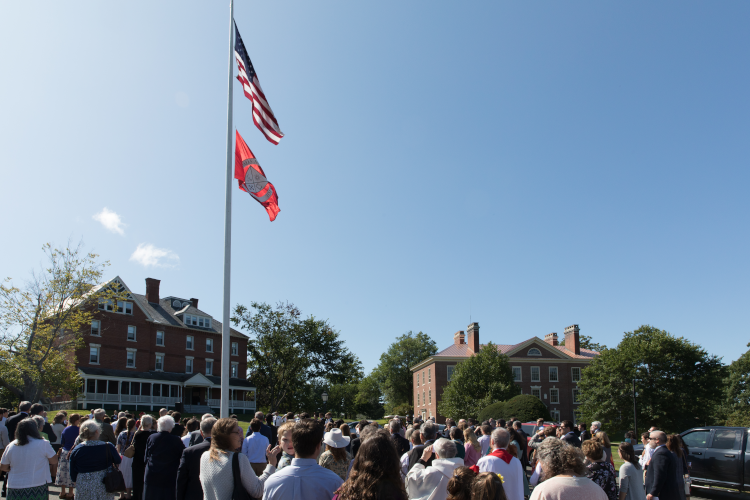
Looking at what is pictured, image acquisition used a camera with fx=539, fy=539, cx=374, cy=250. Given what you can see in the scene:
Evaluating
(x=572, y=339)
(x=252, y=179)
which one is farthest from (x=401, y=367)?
(x=252, y=179)

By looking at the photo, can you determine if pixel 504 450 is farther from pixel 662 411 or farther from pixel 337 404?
pixel 337 404

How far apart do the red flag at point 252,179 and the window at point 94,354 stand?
40.9 meters

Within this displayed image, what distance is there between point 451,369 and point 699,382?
2800cm

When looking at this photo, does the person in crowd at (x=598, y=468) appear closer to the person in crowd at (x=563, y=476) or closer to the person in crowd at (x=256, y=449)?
the person in crowd at (x=563, y=476)

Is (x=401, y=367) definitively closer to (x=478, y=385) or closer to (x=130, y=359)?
(x=478, y=385)

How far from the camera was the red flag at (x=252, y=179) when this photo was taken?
553 inches

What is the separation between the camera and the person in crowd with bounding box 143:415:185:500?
7.24 m

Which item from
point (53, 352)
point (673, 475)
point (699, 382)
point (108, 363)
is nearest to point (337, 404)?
point (108, 363)

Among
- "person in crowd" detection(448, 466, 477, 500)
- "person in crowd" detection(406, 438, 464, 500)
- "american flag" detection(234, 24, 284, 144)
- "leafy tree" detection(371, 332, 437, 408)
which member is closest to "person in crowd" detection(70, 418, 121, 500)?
"person in crowd" detection(406, 438, 464, 500)

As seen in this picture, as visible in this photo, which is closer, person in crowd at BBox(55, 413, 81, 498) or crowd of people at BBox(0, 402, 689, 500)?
crowd of people at BBox(0, 402, 689, 500)

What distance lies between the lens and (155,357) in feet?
174

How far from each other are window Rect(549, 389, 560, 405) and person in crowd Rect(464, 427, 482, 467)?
66.0 meters

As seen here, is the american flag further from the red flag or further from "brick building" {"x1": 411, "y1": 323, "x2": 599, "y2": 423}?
"brick building" {"x1": 411, "y1": 323, "x2": 599, "y2": 423}

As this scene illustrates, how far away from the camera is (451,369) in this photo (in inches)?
2758
